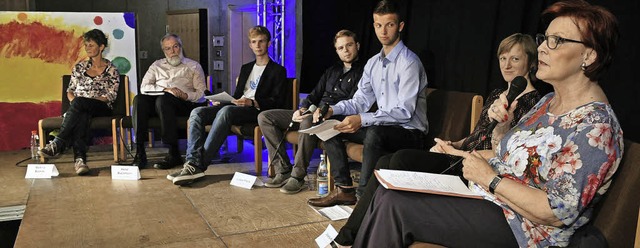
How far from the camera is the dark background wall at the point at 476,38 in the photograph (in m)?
2.31

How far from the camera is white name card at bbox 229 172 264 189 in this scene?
138 inches

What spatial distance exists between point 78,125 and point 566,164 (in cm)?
382

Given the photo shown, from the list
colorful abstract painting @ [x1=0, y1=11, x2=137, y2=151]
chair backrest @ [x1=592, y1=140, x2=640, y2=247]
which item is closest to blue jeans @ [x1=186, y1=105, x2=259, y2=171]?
colorful abstract painting @ [x1=0, y1=11, x2=137, y2=151]

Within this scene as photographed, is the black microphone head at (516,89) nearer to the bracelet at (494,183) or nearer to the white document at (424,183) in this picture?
the white document at (424,183)

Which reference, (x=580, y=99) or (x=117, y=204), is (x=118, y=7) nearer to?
(x=117, y=204)

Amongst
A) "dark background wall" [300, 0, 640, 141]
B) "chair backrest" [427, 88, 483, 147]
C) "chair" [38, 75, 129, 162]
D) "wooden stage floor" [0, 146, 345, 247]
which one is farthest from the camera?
"chair" [38, 75, 129, 162]

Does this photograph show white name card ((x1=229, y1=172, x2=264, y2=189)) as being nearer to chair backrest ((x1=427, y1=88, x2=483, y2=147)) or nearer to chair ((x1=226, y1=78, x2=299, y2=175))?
chair ((x1=226, y1=78, x2=299, y2=175))

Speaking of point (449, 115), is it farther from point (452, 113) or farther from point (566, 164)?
point (566, 164)

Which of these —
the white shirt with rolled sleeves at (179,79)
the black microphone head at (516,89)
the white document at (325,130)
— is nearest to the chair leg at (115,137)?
the white shirt with rolled sleeves at (179,79)

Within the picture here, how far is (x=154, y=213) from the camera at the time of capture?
293 centimetres

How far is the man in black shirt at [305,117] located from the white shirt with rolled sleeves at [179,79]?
38.5 inches

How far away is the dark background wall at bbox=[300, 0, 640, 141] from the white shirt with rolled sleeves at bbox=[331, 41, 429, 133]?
1.68 ft

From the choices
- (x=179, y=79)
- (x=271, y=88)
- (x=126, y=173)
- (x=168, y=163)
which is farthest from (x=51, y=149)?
(x=271, y=88)

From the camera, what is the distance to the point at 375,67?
3154mm
